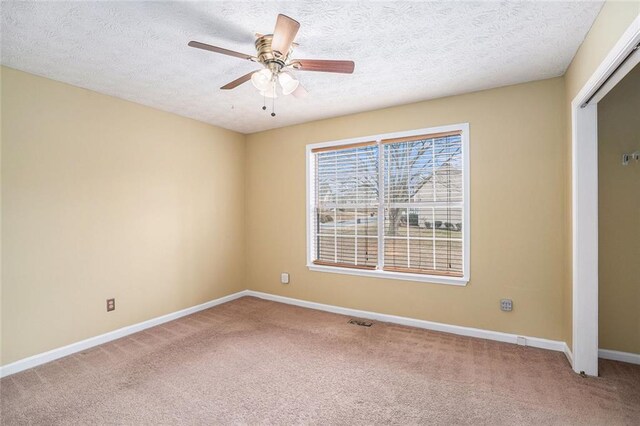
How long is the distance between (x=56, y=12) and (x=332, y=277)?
356 centimetres

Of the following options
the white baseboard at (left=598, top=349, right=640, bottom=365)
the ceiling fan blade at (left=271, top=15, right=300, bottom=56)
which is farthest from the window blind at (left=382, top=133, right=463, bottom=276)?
the ceiling fan blade at (left=271, top=15, right=300, bottom=56)

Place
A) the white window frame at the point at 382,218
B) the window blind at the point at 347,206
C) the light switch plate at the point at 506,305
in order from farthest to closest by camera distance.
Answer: the window blind at the point at 347,206 → the white window frame at the point at 382,218 → the light switch plate at the point at 506,305

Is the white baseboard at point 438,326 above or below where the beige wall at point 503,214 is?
below

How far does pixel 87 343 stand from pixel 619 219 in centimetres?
507

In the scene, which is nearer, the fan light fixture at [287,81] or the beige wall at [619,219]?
the fan light fixture at [287,81]

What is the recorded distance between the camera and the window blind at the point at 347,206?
3.93 meters

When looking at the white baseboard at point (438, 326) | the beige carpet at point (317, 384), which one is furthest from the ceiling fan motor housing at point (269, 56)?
the white baseboard at point (438, 326)

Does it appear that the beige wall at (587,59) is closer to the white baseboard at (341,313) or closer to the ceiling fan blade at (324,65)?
the white baseboard at (341,313)

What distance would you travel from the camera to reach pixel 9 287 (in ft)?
8.54

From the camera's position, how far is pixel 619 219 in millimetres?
2689

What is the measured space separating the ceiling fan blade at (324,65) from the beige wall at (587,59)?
4.68ft

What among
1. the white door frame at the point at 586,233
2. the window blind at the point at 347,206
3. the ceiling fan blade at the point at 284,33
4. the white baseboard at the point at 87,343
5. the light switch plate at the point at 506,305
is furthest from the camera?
the window blind at the point at 347,206

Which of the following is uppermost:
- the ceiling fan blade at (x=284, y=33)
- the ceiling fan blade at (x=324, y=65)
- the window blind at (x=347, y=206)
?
the ceiling fan blade at (x=284, y=33)

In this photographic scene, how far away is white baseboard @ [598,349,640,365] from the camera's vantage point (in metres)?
2.64
